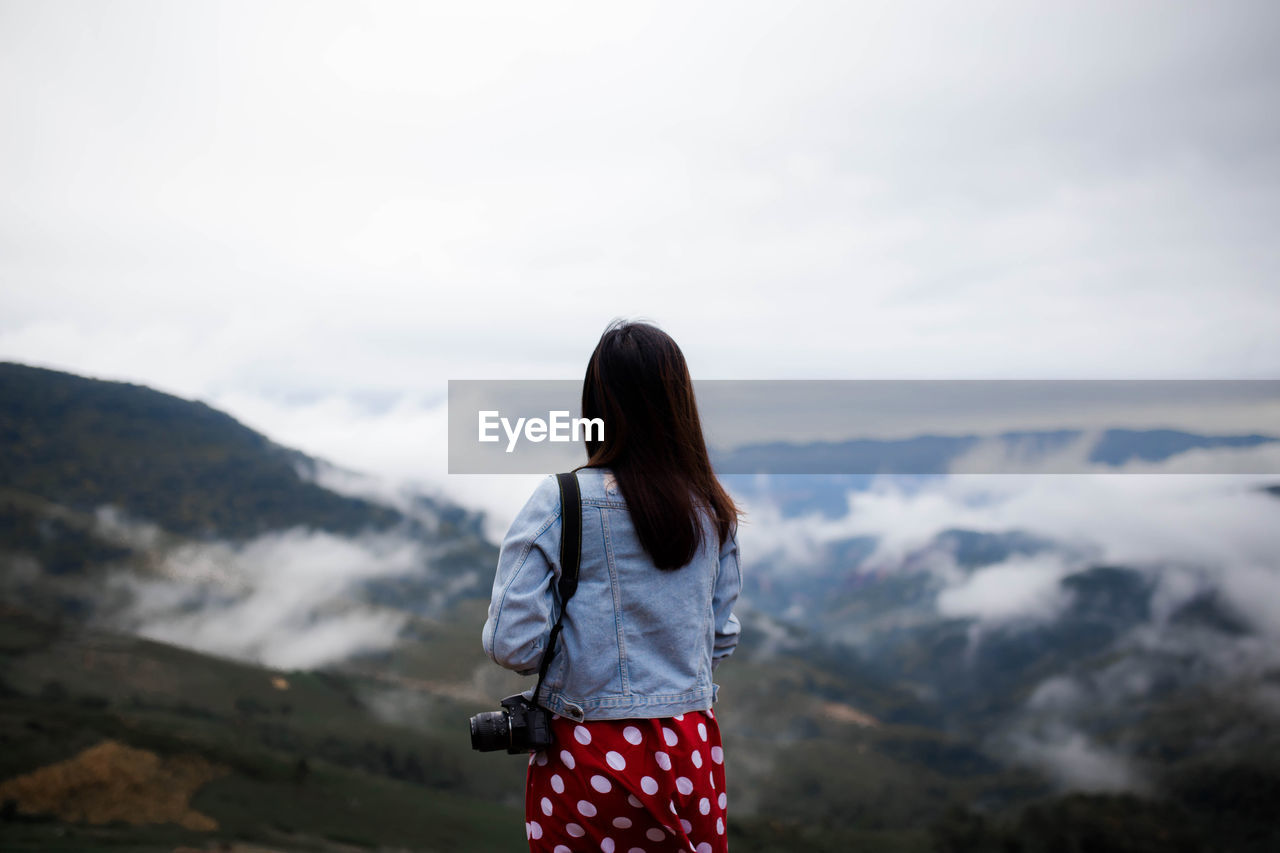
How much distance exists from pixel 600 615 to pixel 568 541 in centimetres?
27

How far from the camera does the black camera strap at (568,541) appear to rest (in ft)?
7.36

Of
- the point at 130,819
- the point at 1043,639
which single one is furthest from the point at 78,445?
the point at 1043,639

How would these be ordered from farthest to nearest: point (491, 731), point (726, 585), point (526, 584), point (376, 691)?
point (376, 691) < point (726, 585) < point (491, 731) < point (526, 584)

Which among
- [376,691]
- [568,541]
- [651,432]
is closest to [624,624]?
[568,541]

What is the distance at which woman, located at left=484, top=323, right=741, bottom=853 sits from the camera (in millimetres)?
2252

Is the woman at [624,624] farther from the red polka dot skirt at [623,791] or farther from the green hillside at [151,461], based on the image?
the green hillside at [151,461]

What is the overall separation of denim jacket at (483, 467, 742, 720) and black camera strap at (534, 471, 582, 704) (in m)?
0.02

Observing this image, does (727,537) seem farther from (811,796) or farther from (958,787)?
(958,787)

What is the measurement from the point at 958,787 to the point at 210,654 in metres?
8.47

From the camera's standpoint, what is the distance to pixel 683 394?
244 centimetres

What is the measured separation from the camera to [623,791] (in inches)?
89.1

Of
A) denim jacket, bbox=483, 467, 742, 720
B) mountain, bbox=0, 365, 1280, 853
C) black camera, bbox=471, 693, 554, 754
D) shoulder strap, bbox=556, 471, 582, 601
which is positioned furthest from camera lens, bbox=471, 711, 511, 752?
mountain, bbox=0, 365, 1280, 853

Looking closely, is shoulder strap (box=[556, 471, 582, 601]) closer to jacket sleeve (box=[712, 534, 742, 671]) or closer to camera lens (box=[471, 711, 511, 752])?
camera lens (box=[471, 711, 511, 752])

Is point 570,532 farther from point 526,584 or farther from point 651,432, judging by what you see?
point 651,432
